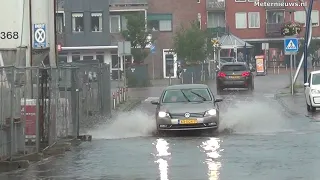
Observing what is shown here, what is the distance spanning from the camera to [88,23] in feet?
227

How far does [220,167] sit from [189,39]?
1841 inches

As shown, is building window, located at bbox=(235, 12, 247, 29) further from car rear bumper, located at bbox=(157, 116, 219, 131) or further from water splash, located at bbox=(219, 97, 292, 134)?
car rear bumper, located at bbox=(157, 116, 219, 131)

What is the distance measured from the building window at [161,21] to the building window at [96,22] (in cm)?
575

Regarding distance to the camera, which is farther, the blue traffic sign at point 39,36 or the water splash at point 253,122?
the water splash at point 253,122

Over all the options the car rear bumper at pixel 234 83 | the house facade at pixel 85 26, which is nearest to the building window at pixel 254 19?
the house facade at pixel 85 26

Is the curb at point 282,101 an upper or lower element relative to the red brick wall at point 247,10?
lower

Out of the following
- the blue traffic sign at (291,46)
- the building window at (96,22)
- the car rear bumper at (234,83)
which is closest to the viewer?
the blue traffic sign at (291,46)

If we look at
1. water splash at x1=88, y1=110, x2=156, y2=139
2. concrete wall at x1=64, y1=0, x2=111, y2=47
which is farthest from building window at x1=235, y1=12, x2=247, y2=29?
water splash at x1=88, y1=110, x2=156, y2=139

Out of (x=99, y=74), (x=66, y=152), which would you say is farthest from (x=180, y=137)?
(x=99, y=74)

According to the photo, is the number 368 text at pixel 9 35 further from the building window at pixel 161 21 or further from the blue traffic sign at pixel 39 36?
the building window at pixel 161 21

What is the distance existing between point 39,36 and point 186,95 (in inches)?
282

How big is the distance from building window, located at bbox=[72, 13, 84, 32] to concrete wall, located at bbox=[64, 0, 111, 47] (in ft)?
1.23

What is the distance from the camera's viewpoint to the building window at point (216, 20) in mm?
82188

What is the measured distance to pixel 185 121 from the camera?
20250 millimetres
